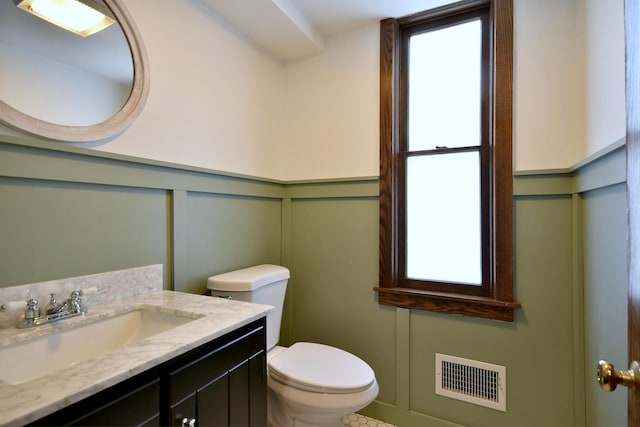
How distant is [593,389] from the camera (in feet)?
4.13

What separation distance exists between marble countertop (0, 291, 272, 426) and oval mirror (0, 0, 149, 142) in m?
0.59

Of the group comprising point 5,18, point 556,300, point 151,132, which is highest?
point 5,18

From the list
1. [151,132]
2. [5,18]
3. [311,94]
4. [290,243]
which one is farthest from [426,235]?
[5,18]

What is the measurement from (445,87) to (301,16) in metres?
0.88

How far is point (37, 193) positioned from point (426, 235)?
1.68m

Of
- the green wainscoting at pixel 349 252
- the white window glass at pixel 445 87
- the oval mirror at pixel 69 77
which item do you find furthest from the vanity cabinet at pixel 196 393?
the white window glass at pixel 445 87

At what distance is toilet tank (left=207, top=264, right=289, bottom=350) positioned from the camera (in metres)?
1.41

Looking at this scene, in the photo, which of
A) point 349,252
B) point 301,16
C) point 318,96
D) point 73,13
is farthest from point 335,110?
point 73,13

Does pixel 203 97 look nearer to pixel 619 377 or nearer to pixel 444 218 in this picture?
pixel 444 218

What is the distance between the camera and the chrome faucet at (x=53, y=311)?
2.89 feet

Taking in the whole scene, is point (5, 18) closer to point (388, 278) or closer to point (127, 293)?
point (127, 293)

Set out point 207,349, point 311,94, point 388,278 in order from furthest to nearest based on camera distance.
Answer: point 311,94 → point 388,278 → point 207,349

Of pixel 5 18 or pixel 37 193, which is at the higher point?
pixel 5 18

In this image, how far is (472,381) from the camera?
155 cm
